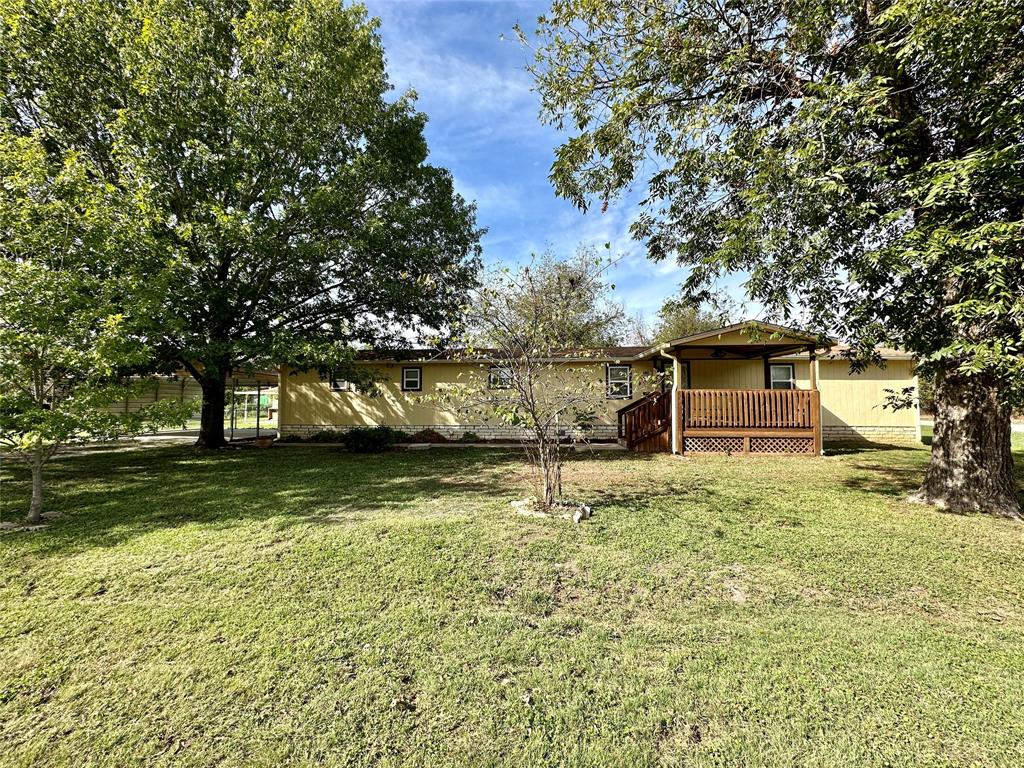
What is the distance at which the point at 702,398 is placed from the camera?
36.8ft

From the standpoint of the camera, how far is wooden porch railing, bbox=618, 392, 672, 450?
1188 cm

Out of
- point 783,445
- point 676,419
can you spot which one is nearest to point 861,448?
point 783,445

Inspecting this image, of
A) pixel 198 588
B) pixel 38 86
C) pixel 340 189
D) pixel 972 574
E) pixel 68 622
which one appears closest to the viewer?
pixel 68 622

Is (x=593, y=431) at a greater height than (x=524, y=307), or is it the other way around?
(x=524, y=307)

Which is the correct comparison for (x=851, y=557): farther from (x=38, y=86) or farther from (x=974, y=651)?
(x=38, y=86)

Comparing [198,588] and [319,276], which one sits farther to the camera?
[319,276]

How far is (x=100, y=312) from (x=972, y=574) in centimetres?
954

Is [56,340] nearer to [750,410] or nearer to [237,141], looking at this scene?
[237,141]

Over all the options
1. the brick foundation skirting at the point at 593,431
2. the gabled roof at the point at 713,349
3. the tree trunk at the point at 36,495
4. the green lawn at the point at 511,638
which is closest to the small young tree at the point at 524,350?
the green lawn at the point at 511,638

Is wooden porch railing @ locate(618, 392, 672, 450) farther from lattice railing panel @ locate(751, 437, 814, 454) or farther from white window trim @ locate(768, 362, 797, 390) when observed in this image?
white window trim @ locate(768, 362, 797, 390)

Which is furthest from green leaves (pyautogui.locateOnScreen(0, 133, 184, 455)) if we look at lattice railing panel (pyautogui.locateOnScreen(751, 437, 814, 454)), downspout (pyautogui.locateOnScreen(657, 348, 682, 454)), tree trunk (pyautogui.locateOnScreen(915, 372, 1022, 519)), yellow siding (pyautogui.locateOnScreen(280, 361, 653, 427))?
lattice railing panel (pyautogui.locateOnScreen(751, 437, 814, 454))

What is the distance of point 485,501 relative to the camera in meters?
6.27

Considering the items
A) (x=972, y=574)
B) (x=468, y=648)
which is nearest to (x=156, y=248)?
(x=468, y=648)

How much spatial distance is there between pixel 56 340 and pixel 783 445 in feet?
45.1
